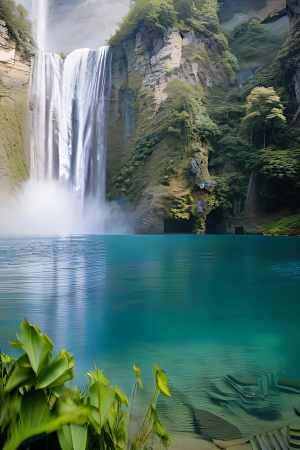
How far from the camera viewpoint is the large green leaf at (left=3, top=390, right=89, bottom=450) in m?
0.52

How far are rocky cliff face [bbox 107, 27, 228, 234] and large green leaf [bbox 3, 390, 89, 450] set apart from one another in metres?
15.2

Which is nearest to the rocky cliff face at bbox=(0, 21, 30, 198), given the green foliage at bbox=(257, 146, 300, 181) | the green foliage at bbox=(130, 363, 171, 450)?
the green foliage at bbox=(257, 146, 300, 181)

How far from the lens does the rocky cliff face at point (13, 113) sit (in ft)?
59.8

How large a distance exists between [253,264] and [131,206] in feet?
41.8

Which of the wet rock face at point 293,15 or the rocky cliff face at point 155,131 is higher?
the wet rock face at point 293,15

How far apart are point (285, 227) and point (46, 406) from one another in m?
16.2

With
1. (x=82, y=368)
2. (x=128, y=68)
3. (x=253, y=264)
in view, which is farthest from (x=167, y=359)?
(x=128, y=68)

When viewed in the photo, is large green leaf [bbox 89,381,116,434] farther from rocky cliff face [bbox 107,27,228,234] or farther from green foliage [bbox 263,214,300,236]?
green foliage [bbox 263,214,300,236]

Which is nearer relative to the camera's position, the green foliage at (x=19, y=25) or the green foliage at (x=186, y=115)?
the green foliage at (x=186, y=115)

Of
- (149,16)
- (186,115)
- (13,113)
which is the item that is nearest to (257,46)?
(149,16)

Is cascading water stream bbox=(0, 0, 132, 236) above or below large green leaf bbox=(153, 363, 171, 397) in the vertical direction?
above

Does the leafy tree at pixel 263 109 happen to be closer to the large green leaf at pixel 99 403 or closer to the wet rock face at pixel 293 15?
the wet rock face at pixel 293 15

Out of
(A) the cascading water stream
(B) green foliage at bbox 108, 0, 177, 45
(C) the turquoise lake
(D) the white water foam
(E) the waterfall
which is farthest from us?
(B) green foliage at bbox 108, 0, 177, 45

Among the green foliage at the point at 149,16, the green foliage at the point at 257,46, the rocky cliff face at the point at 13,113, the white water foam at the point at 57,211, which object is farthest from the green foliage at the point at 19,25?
the green foliage at the point at 257,46
